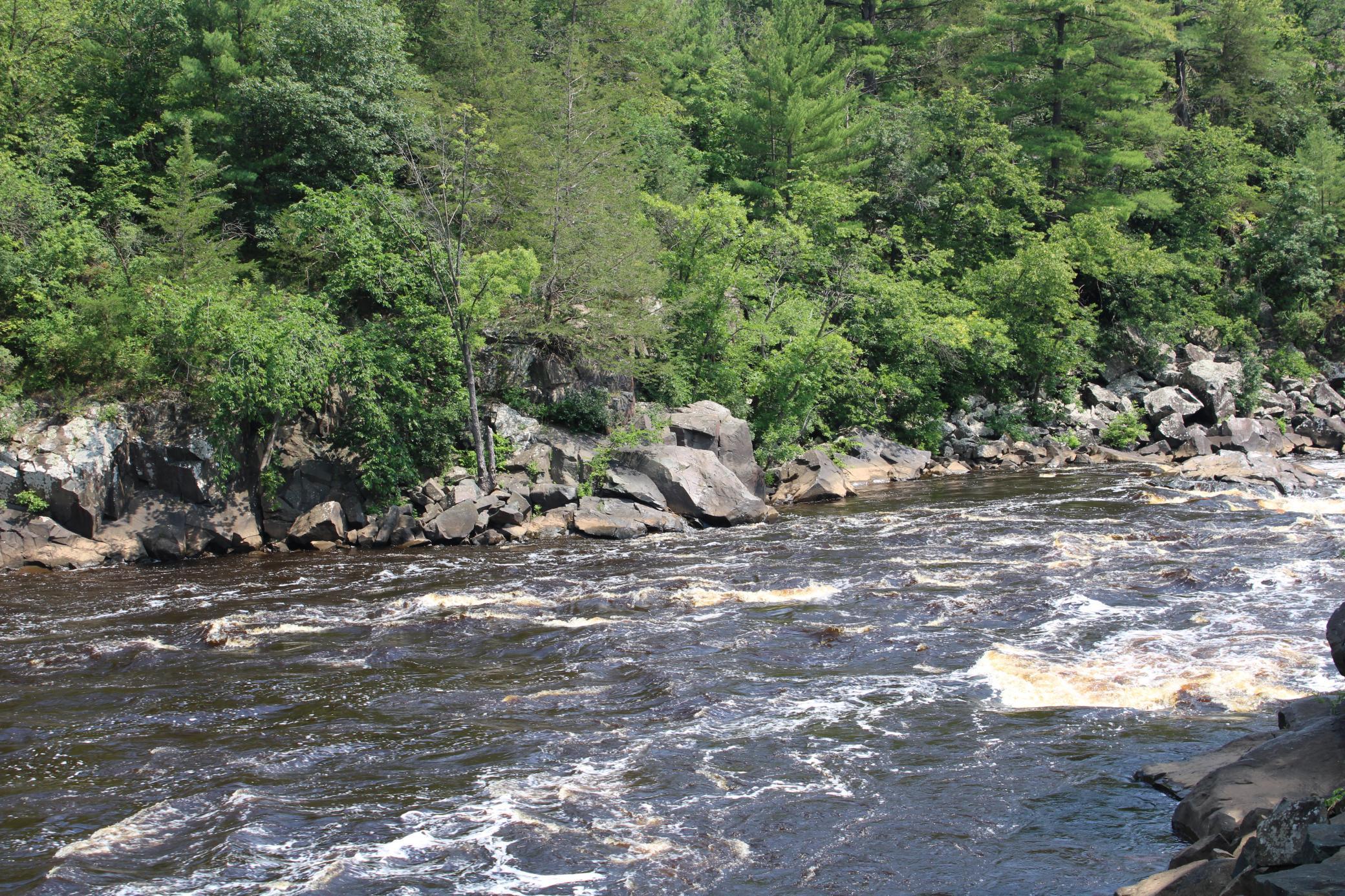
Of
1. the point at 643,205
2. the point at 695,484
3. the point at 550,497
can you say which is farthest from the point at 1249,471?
the point at 643,205

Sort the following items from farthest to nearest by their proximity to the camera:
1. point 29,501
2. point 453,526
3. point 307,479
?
1. point 307,479
2. point 453,526
3. point 29,501

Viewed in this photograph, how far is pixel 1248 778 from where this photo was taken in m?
6.95

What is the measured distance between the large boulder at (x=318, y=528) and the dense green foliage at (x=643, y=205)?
1.13 metres

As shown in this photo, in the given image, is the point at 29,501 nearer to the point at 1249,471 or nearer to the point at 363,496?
the point at 363,496

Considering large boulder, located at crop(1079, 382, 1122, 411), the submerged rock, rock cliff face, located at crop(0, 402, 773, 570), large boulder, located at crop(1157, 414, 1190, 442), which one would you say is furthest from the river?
large boulder, located at crop(1079, 382, 1122, 411)

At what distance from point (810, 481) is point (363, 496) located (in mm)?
11294

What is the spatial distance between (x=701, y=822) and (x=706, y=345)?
2136cm

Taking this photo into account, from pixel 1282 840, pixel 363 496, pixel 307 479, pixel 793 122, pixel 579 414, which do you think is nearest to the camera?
pixel 1282 840

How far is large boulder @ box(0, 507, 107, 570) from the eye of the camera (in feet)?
58.9

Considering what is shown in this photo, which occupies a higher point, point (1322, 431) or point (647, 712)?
point (1322, 431)

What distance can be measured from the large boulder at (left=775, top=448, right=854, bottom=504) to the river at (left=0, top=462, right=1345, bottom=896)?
23.2 ft

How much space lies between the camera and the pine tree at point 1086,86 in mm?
38406

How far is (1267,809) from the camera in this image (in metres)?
6.22

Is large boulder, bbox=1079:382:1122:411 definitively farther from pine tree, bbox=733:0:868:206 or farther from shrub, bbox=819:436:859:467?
pine tree, bbox=733:0:868:206
